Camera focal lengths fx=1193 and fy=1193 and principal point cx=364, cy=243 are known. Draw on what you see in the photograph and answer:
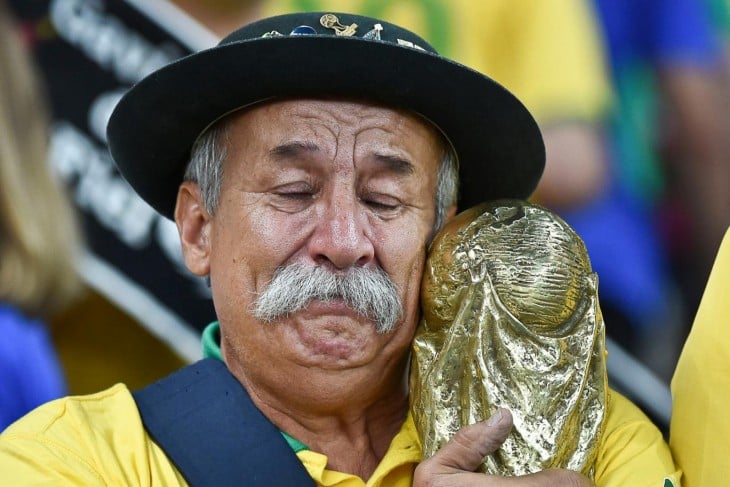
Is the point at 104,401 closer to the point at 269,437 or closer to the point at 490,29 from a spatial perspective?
the point at 269,437

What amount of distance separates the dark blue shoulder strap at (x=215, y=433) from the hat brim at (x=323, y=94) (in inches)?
22.8

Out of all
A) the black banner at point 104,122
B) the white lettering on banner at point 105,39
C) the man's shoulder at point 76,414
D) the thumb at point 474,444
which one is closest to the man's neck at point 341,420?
the man's shoulder at point 76,414

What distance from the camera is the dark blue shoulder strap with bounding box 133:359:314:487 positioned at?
8.47ft

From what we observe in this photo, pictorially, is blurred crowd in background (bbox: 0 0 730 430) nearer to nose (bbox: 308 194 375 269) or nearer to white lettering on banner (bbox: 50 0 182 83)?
white lettering on banner (bbox: 50 0 182 83)

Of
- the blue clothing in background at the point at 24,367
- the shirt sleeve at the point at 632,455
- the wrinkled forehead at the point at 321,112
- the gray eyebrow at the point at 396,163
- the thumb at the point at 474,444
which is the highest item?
the wrinkled forehead at the point at 321,112

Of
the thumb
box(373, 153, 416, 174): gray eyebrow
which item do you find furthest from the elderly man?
the thumb

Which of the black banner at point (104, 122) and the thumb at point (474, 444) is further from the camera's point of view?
the black banner at point (104, 122)

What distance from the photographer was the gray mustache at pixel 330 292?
2586mm

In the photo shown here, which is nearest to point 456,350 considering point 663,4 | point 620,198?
point 620,198

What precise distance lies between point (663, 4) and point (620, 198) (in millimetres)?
605

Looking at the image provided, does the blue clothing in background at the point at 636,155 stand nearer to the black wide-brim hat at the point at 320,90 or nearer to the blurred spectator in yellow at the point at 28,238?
the black wide-brim hat at the point at 320,90

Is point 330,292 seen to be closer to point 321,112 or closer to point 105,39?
point 321,112

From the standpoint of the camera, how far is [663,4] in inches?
143

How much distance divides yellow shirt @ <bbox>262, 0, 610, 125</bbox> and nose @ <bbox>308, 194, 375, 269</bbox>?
1264mm
